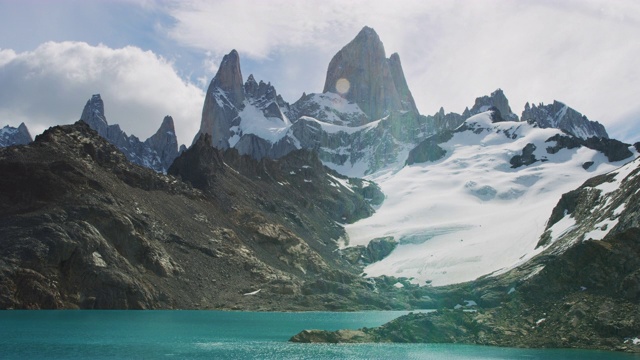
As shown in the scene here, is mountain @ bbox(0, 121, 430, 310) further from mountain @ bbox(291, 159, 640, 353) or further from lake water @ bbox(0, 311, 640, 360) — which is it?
mountain @ bbox(291, 159, 640, 353)

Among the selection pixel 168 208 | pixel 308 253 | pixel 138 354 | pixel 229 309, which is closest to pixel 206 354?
pixel 138 354

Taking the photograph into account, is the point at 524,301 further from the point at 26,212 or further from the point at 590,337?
the point at 26,212

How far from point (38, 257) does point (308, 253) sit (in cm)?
8953

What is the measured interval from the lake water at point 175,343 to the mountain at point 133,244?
1197 cm

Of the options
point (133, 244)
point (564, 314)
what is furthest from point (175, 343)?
point (133, 244)

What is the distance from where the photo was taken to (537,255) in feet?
511

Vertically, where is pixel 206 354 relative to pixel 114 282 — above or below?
below

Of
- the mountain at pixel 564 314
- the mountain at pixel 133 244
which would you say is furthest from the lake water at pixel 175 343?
the mountain at pixel 133 244

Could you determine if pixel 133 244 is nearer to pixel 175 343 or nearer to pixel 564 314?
pixel 175 343

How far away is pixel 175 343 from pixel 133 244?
63.0 meters

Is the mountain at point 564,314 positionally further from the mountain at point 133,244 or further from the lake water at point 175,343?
the mountain at point 133,244

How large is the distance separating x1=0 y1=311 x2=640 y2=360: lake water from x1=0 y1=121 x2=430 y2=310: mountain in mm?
11974

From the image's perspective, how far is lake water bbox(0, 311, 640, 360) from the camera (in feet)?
221

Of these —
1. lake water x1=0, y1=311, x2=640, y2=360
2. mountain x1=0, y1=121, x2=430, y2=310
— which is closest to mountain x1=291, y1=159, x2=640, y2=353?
lake water x1=0, y1=311, x2=640, y2=360
